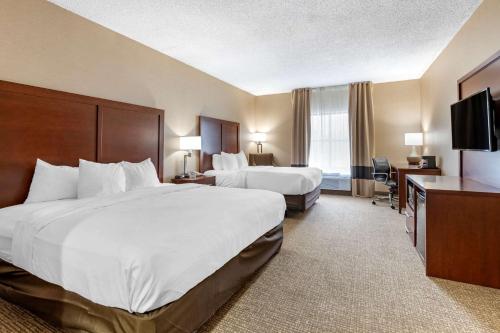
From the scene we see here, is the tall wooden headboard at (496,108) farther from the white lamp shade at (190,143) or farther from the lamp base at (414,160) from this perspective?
the white lamp shade at (190,143)

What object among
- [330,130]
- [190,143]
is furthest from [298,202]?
[330,130]

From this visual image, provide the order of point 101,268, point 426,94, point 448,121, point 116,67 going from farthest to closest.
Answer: point 426,94 → point 448,121 → point 116,67 → point 101,268

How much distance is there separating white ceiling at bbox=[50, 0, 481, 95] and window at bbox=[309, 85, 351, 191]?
138cm

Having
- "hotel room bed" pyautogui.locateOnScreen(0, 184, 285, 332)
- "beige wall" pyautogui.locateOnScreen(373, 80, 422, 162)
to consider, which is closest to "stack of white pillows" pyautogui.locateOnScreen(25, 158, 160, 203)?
"hotel room bed" pyautogui.locateOnScreen(0, 184, 285, 332)

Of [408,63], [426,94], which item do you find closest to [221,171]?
[408,63]

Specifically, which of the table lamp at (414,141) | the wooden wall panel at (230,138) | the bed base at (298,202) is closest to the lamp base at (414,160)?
the table lamp at (414,141)

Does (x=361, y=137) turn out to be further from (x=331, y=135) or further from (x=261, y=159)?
(x=261, y=159)

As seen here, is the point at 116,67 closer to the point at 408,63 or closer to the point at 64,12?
the point at 64,12

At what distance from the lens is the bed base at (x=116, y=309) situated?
4.22 feet

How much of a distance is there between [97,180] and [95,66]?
156 cm

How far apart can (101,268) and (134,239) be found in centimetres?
20

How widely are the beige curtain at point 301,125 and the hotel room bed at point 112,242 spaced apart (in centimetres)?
418

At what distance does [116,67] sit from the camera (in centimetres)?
348

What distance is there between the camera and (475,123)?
8.89 feet
